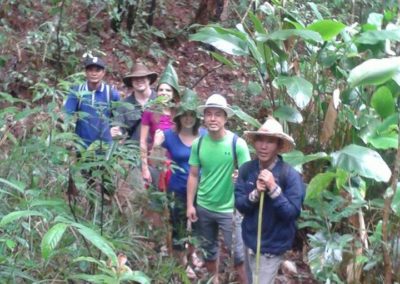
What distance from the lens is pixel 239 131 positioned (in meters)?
7.97

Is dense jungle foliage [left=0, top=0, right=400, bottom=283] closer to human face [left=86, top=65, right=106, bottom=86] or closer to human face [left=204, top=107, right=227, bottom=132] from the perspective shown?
human face [left=86, top=65, right=106, bottom=86]

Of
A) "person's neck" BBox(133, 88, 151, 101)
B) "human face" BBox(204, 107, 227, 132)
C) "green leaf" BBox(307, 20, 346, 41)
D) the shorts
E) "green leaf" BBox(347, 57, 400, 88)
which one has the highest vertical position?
"green leaf" BBox(307, 20, 346, 41)

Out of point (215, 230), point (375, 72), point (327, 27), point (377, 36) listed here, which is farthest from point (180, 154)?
point (377, 36)

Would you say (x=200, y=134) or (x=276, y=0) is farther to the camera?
→ (x=276, y=0)

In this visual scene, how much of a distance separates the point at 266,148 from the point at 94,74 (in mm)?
1685

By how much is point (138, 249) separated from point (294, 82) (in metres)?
1.93

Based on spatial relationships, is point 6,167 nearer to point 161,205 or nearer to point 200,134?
point 161,205

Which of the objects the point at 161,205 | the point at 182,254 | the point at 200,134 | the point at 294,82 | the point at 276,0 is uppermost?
the point at 276,0

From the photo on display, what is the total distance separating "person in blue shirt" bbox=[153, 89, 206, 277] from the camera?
495 centimetres

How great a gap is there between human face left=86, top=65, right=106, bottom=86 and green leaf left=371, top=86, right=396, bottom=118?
1960 mm

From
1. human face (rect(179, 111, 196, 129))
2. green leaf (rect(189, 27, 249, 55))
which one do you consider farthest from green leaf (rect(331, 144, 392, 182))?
green leaf (rect(189, 27, 249, 55))

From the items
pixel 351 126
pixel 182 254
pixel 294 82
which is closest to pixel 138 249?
pixel 182 254

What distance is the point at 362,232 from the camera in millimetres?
4965

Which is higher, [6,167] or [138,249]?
[6,167]
